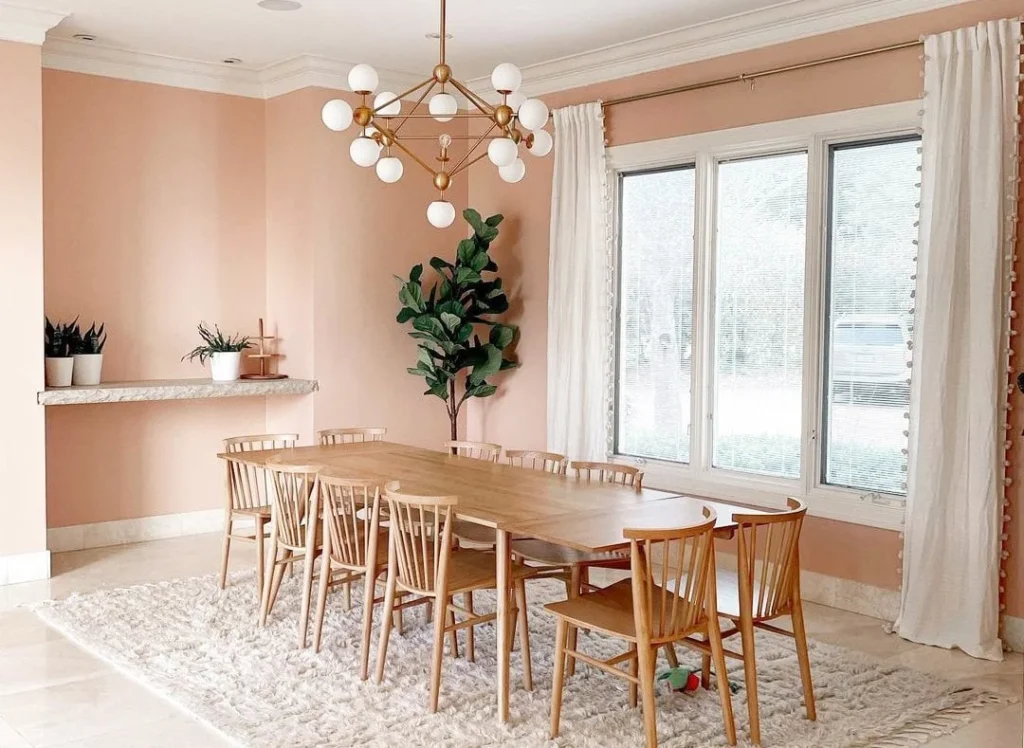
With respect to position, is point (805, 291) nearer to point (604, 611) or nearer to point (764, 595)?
point (764, 595)

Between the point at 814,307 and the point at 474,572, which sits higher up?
the point at 814,307

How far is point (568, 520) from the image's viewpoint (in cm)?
370

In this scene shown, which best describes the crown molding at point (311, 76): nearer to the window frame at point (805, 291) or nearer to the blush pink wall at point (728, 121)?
the blush pink wall at point (728, 121)

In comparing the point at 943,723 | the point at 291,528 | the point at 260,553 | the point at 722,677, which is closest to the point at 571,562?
the point at 722,677

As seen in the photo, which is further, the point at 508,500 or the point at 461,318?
the point at 461,318

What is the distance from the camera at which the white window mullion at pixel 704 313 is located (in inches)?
226

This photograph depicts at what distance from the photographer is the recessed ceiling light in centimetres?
516

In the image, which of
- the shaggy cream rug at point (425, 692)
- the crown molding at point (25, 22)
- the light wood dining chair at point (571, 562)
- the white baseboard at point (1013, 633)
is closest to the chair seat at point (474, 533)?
the light wood dining chair at point (571, 562)

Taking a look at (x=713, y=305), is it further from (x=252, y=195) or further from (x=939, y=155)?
(x=252, y=195)

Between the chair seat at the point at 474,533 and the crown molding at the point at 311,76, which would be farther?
the crown molding at the point at 311,76

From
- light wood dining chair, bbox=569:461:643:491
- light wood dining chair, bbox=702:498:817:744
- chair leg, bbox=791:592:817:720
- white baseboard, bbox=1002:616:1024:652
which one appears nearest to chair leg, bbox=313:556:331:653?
light wood dining chair, bbox=569:461:643:491

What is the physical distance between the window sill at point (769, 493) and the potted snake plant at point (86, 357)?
304cm

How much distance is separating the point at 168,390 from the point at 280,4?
2.21 m

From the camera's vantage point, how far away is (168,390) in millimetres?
5977
